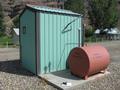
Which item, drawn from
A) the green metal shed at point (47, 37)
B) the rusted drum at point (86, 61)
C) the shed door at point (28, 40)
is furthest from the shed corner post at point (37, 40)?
the rusted drum at point (86, 61)

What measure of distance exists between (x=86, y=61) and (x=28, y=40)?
9.67ft

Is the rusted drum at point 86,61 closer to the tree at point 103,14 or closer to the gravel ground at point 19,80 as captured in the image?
the gravel ground at point 19,80

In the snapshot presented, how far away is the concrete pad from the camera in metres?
9.47

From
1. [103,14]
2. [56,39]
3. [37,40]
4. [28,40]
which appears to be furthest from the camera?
[103,14]

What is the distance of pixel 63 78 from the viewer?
10297 millimetres

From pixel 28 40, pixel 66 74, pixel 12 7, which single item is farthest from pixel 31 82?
pixel 12 7

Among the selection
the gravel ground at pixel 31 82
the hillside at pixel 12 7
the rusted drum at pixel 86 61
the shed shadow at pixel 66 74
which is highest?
the hillside at pixel 12 7

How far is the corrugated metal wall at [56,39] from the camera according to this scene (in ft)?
35.8

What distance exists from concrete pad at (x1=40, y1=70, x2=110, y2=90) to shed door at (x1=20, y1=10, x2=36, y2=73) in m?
0.92

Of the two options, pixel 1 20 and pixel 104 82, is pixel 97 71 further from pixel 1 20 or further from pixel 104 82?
pixel 1 20

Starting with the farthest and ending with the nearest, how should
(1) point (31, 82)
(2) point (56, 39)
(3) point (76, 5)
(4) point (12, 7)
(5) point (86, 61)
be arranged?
1. (4) point (12, 7)
2. (3) point (76, 5)
3. (2) point (56, 39)
4. (5) point (86, 61)
5. (1) point (31, 82)

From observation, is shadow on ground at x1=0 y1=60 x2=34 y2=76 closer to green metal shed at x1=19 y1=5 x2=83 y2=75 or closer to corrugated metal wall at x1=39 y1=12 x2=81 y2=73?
green metal shed at x1=19 y1=5 x2=83 y2=75

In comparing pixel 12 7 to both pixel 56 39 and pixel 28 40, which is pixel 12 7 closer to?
pixel 28 40

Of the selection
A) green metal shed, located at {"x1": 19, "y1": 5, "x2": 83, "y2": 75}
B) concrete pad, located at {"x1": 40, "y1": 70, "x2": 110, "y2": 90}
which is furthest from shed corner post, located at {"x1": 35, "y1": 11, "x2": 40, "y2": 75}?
concrete pad, located at {"x1": 40, "y1": 70, "x2": 110, "y2": 90}
